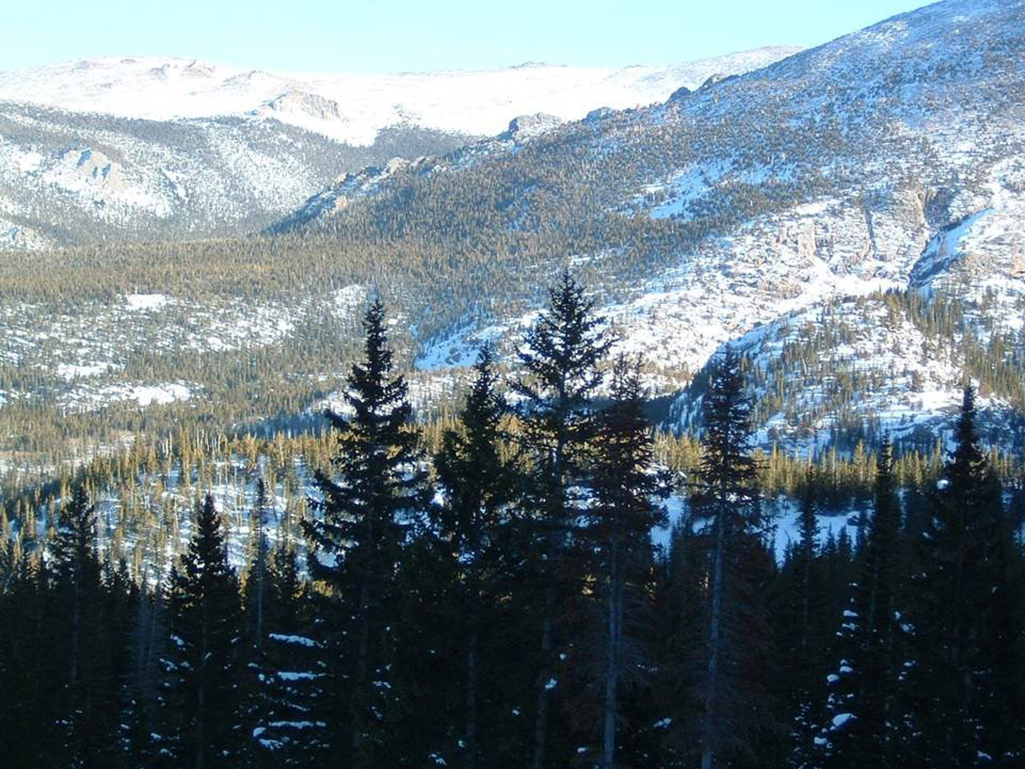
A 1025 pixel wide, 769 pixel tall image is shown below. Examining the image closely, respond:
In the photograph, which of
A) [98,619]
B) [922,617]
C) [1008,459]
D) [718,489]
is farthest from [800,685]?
[1008,459]

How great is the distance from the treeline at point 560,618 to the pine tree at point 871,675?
0.11 metres

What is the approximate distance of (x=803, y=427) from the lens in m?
197

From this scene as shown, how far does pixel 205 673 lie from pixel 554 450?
Result: 16.7 meters

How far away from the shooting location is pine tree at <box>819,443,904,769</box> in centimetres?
3350

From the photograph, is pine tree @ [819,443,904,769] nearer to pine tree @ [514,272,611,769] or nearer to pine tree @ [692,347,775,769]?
pine tree @ [692,347,775,769]

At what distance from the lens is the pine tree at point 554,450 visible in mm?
25719

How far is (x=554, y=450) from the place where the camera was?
26484 mm

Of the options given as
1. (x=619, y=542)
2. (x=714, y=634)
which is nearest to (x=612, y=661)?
(x=619, y=542)

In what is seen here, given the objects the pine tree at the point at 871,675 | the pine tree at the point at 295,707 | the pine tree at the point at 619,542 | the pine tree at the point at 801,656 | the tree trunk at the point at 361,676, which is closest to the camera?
the pine tree at the point at 619,542

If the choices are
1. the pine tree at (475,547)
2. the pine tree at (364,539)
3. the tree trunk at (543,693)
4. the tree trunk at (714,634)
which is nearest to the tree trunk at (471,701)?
the pine tree at (475,547)

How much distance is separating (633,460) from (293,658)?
12.5 m

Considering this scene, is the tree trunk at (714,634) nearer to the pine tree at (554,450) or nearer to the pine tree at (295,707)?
the pine tree at (554,450)

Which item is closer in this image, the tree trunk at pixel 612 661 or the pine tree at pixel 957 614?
the tree trunk at pixel 612 661

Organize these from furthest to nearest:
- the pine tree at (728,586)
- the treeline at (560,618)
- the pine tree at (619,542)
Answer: the pine tree at (728,586), the treeline at (560,618), the pine tree at (619,542)
